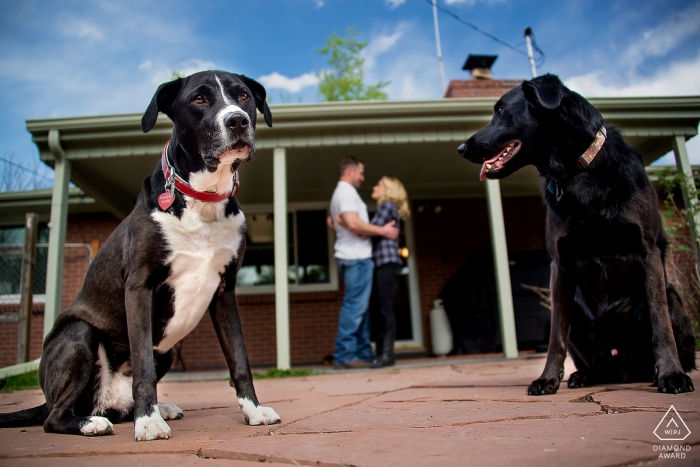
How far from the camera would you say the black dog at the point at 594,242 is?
6.89ft

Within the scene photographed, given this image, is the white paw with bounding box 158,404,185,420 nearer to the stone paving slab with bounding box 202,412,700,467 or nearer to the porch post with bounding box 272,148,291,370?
the stone paving slab with bounding box 202,412,700,467

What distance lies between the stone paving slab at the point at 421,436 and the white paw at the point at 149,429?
0.04 m

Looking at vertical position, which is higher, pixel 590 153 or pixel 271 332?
pixel 590 153

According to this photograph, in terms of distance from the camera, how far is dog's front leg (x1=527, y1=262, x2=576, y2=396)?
2.22 metres

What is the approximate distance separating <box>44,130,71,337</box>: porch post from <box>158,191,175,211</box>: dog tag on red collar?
399cm

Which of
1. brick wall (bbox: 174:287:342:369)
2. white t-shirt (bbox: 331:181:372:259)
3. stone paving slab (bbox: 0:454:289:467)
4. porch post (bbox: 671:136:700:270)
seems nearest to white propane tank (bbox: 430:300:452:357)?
brick wall (bbox: 174:287:342:369)

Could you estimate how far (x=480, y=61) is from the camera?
41.9 ft

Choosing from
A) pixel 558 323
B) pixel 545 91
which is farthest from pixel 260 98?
pixel 558 323

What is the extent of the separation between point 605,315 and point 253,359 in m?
6.12

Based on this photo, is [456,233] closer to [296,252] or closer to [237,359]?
[296,252]

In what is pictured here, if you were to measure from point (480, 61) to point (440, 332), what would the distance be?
8290mm

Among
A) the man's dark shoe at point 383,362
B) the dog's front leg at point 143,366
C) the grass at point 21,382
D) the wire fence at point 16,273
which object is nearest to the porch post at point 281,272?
the man's dark shoe at point 383,362

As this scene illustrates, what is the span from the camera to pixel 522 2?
13.7m

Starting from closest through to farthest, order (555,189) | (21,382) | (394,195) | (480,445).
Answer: (480,445) < (555,189) < (21,382) < (394,195)
